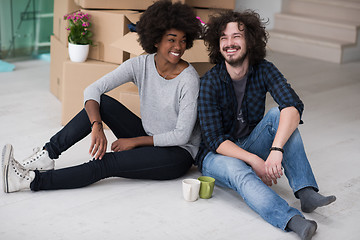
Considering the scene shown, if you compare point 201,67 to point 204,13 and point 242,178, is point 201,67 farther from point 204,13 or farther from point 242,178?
point 242,178

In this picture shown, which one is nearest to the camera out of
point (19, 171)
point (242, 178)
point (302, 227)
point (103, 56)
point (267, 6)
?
point (302, 227)

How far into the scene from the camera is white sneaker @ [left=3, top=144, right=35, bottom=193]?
219 centimetres

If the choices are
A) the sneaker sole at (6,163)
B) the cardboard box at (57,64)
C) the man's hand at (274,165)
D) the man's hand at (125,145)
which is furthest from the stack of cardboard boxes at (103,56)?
the man's hand at (274,165)

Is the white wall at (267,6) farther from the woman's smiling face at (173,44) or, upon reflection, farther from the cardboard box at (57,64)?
the woman's smiling face at (173,44)

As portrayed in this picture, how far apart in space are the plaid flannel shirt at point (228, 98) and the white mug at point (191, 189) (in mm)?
144

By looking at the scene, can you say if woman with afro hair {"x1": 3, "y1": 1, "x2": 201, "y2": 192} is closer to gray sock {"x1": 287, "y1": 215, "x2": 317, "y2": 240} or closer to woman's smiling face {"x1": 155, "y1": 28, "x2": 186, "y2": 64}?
woman's smiling face {"x1": 155, "y1": 28, "x2": 186, "y2": 64}

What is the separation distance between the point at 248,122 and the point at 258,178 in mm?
340

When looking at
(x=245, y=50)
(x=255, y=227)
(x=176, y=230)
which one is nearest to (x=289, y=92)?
(x=245, y=50)

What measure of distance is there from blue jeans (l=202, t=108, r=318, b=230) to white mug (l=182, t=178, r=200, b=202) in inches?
3.7

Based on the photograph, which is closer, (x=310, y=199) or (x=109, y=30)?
(x=310, y=199)

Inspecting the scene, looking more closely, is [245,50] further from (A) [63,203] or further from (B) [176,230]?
(A) [63,203]

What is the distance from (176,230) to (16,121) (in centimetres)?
153

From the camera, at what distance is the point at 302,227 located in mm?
1921

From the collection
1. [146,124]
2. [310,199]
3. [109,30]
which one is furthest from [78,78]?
[310,199]
